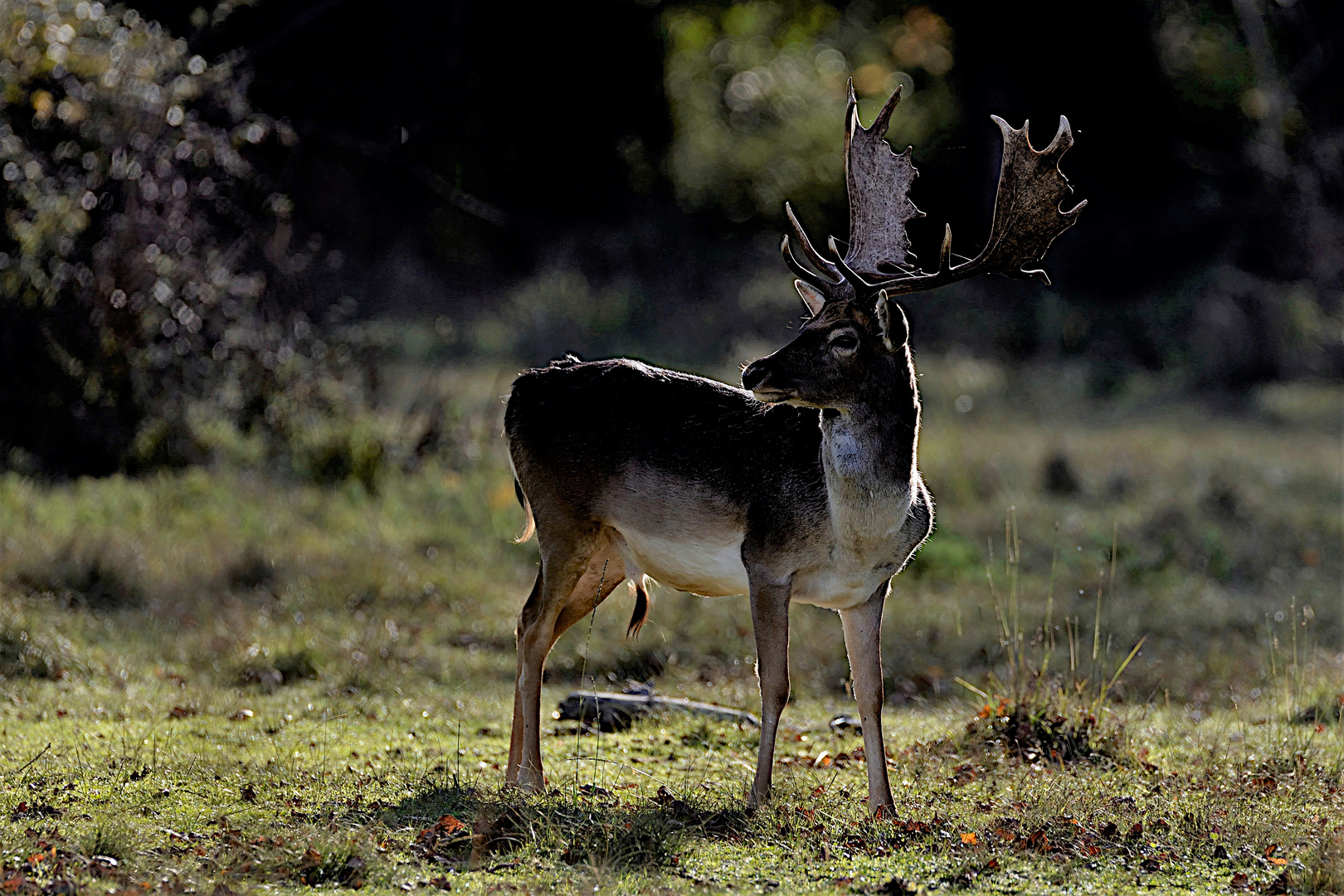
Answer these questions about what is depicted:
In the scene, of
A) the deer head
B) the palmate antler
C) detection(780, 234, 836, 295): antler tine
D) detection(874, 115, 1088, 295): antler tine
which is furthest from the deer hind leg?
detection(874, 115, 1088, 295): antler tine

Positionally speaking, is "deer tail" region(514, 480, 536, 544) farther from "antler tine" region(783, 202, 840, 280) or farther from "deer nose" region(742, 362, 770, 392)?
"antler tine" region(783, 202, 840, 280)

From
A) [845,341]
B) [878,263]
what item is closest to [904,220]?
[878,263]

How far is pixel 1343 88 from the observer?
2809 centimetres

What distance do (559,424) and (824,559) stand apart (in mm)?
1484

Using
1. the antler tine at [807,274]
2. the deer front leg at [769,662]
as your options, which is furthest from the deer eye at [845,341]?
the deer front leg at [769,662]

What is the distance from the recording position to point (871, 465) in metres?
6.73

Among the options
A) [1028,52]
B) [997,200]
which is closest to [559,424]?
[997,200]

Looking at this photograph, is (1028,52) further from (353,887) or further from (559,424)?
(353,887)

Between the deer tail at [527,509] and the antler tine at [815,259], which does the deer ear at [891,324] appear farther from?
the deer tail at [527,509]

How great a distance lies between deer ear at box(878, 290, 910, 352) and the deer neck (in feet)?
0.52

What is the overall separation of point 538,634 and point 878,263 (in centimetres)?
232

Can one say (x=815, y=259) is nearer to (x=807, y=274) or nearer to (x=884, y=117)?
(x=807, y=274)

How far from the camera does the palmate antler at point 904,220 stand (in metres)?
6.60

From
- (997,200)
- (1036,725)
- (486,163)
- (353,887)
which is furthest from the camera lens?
(486,163)
